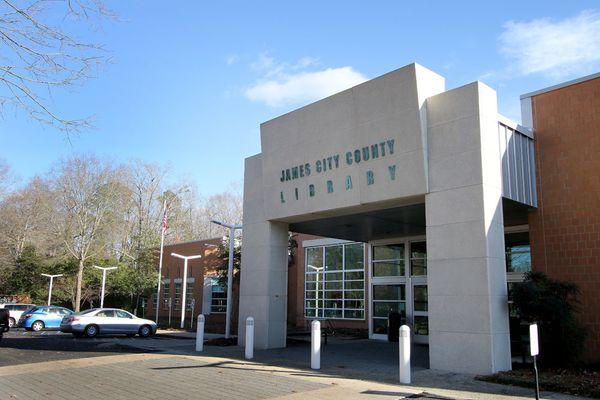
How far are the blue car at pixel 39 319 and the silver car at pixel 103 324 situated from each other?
5057mm

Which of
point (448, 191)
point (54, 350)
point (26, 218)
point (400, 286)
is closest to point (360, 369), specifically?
point (448, 191)

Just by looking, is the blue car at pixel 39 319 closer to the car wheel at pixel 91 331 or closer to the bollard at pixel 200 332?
the car wheel at pixel 91 331

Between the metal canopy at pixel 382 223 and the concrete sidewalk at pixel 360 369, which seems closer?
the concrete sidewalk at pixel 360 369

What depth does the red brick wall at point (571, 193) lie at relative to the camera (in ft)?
43.3

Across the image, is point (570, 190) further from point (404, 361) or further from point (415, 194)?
point (404, 361)

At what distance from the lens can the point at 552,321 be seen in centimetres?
1159

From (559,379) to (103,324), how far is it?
751 inches

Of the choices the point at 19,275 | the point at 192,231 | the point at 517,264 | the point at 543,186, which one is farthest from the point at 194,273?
the point at 543,186

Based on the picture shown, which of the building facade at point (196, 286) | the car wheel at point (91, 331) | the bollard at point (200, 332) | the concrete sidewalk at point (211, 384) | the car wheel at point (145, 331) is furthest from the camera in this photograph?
the building facade at point (196, 286)

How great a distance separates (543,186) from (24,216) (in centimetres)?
4352

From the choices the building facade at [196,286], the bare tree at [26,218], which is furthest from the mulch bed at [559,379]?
the bare tree at [26,218]

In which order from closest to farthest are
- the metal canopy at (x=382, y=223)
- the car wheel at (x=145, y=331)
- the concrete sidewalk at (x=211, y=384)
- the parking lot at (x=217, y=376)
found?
1. the concrete sidewalk at (x=211, y=384)
2. the parking lot at (x=217, y=376)
3. the metal canopy at (x=382, y=223)
4. the car wheel at (x=145, y=331)

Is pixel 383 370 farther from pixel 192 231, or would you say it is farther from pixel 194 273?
pixel 192 231

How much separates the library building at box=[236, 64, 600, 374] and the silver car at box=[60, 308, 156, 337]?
27.8 ft
